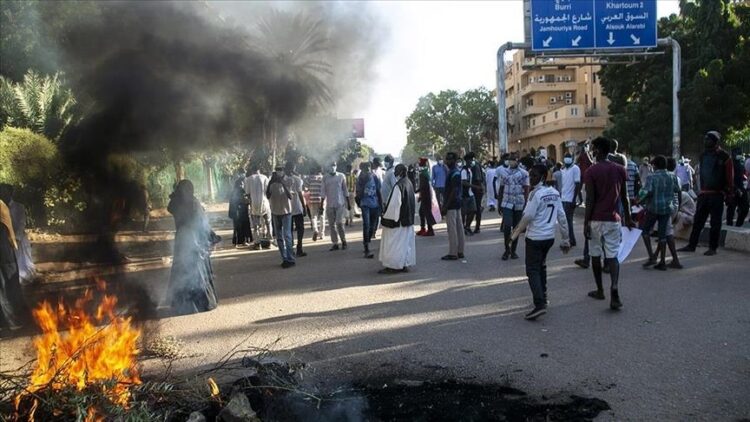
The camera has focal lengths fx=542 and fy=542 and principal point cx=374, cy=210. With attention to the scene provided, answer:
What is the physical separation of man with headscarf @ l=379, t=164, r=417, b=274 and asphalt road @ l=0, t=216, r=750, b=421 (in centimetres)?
24

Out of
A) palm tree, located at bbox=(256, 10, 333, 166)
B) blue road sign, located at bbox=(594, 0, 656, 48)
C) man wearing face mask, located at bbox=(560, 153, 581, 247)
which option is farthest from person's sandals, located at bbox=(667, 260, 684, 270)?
blue road sign, located at bbox=(594, 0, 656, 48)

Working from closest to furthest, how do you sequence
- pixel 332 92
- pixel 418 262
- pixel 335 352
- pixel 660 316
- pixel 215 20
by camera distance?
pixel 335 352, pixel 660 316, pixel 215 20, pixel 332 92, pixel 418 262

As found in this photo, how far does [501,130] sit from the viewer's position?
52.9 ft

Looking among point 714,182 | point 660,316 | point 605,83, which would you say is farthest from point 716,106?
point 660,316

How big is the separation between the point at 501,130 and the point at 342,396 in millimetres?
13736

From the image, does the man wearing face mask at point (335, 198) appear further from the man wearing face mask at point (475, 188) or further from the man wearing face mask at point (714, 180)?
the man wearing face mask at point (714, 180)

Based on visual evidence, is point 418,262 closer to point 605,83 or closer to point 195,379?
point 195,379

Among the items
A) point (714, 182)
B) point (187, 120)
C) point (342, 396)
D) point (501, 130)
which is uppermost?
point (501, 130)

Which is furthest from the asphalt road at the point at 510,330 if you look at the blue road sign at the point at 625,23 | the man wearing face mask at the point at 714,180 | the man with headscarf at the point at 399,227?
the blue road sign at the point at 625,23

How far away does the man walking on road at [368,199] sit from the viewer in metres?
9.20

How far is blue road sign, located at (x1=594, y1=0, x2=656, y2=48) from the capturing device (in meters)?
14.4

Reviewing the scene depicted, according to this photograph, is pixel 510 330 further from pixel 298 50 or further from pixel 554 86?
pixel 554 86

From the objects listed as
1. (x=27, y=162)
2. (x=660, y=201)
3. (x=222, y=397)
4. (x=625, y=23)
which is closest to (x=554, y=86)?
(x=625, y=23)

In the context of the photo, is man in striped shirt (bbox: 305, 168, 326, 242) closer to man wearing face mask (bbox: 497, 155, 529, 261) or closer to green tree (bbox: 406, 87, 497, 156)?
man wearing face mask (bbox: 497, 155, 529, 261)
